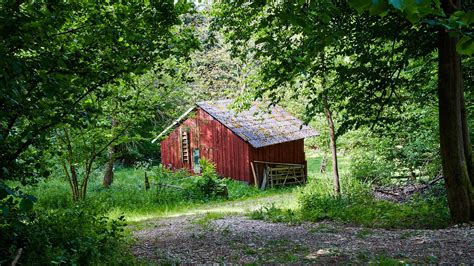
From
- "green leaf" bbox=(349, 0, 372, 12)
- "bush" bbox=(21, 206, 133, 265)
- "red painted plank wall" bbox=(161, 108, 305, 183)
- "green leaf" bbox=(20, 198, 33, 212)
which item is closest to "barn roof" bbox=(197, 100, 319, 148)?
"red painted plank wall" bbox=(161, 108, 305, 183)

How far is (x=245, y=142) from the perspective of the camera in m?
22.4

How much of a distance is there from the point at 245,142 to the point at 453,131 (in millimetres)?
15076

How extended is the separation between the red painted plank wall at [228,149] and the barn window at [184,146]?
0.30 metres

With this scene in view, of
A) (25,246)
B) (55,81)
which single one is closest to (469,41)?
(55,81)

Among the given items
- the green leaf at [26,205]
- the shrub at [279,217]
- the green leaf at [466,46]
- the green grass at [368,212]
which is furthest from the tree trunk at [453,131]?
the green leaf at [26,205]

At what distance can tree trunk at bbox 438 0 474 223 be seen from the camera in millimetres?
7590

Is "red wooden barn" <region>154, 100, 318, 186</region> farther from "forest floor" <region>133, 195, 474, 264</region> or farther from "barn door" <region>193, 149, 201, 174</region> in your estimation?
"forest floor" <region>133, 195, 474, 264</region>

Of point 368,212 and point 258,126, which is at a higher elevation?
point 258,126

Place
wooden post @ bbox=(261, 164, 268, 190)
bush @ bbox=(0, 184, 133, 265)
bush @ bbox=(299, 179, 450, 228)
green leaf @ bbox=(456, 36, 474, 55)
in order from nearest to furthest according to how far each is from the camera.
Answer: green leaf @ bbox=(456, 36, 474, 55), bush @ bbox=(0, 184, 133, 265), bush @ bbox=(299, 179, 450, 228), wooden post @ bbox=(261, 164, 268, 190)

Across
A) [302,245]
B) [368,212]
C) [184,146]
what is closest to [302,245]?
[302,245]

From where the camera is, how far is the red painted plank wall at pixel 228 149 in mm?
23031

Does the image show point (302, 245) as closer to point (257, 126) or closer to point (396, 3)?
point (396, 3)

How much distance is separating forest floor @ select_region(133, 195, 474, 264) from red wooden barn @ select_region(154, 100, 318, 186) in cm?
1359

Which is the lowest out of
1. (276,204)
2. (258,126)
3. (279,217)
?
(276,204)
